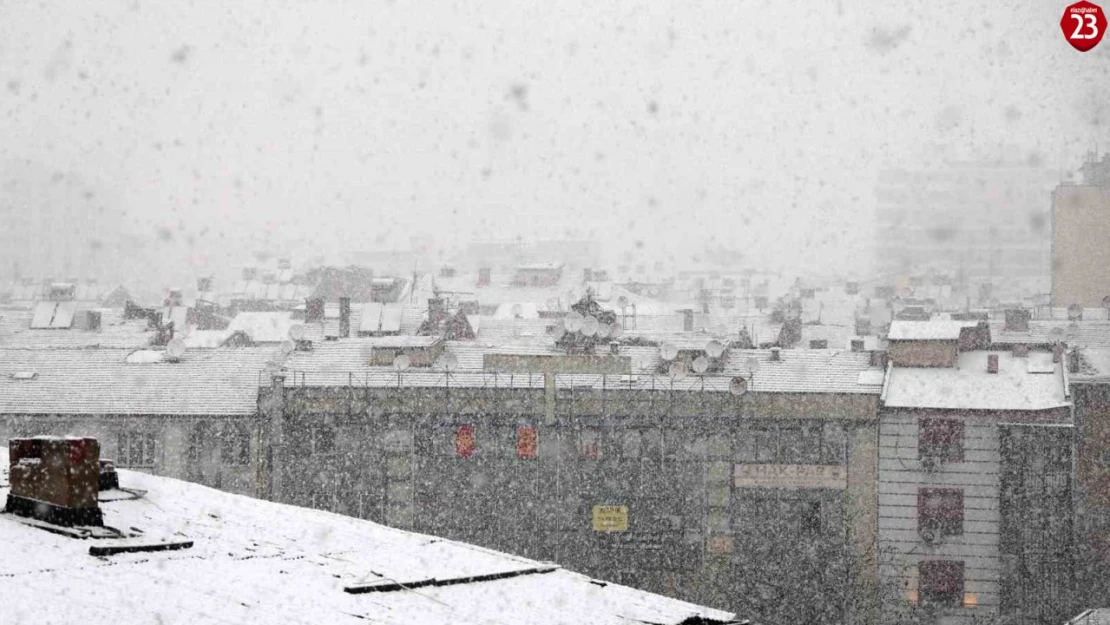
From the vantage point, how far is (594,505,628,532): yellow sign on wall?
32.9 metres

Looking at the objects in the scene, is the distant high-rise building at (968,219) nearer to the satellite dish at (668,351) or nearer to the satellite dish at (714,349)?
the satellite dish at (668,351)

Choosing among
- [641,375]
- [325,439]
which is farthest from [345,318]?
[641,375]

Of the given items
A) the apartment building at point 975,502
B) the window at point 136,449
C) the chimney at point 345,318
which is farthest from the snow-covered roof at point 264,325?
the apartment building at point 975,502

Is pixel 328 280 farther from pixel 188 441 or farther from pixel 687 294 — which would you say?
pixel 188 441

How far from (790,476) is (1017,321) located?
A: 1669cm

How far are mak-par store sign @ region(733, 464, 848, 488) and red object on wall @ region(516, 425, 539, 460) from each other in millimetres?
4761

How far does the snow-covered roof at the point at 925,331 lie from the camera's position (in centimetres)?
3400

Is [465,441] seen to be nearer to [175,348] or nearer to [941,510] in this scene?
[175,348]

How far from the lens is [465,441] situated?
1300 inches

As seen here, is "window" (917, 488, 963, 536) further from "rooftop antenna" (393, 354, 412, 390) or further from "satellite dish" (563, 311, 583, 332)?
"rooftop antenna" (393, 354, 412, 390)

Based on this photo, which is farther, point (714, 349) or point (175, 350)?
point (175, 350)

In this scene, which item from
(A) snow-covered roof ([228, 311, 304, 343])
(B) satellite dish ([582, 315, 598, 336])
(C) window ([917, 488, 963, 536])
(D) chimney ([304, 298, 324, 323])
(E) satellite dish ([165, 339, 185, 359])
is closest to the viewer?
(C) window ([917, 488, 963, 536])

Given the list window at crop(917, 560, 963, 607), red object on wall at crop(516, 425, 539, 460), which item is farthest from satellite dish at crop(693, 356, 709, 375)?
window at crop(917, 560, 963, 607)

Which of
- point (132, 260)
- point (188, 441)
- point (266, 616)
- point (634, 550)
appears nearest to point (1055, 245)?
point (634, 550)
